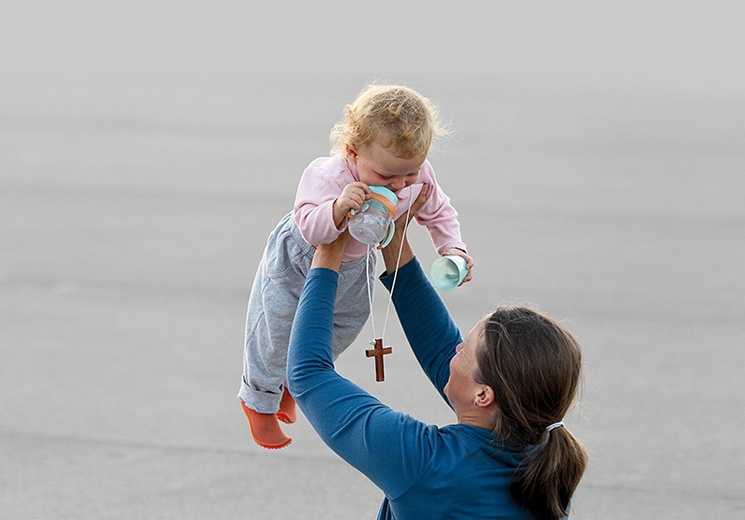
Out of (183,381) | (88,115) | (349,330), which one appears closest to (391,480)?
(349,330)

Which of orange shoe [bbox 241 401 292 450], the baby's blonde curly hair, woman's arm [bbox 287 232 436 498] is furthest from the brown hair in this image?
orange shoe [bbox 241 401 292 450]

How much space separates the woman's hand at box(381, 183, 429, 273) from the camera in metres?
2.67

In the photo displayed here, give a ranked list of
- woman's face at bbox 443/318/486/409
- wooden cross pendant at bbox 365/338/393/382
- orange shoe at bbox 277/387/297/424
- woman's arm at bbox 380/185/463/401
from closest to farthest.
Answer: woman's face at bbox 443/318/486/409 < wooden cross pendant at bbox 365/338/393/382 < woman's arm at bbox 380/185/463/401 < orange shoe at bbox 277/387/297/424

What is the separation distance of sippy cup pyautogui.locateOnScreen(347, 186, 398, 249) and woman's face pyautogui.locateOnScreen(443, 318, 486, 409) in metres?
0.29

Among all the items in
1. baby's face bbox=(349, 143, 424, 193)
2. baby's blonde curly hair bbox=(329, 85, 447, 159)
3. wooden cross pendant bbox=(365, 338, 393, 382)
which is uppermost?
baby's blonde curly hair bbox=(329, 85, 447, 159)

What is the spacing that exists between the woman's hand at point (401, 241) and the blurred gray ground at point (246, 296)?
1159 mm

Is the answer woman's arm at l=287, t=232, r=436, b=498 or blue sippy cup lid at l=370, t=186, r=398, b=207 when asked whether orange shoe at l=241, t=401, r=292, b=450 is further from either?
blue sippy cup lid at l=370, t=186, r=398, b=207

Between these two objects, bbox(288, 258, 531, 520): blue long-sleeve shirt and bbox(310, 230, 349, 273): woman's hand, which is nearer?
bbox(288, 258, 531, 520): blue long-sleeve shirt

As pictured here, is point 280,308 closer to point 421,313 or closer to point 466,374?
point 421,313

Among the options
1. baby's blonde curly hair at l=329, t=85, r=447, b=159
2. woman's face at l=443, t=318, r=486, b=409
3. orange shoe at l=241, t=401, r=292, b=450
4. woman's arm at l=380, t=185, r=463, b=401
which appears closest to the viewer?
baby's blonde curly hair at l=329, t=85, r=447, b=159

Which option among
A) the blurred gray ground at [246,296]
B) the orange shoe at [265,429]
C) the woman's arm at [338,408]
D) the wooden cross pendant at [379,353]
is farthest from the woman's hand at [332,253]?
the blurred gray ground at [246,296]

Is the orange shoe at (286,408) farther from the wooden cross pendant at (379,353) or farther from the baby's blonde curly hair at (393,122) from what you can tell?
the baby's blonde curly hair at (393,122)

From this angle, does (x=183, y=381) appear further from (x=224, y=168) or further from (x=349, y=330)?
(x=224, y=168)

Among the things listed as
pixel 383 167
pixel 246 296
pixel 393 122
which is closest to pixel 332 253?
pixel 383 167
